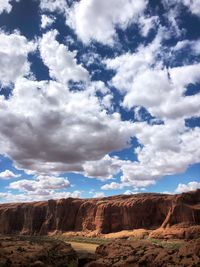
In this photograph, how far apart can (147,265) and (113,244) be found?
9.50 metres

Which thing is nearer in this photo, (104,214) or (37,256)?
(37,256)

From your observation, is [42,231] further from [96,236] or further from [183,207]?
[183,207]

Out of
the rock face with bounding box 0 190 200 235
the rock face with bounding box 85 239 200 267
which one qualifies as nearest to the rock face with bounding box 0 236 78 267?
the rock face with bounding box 85 239 200 267

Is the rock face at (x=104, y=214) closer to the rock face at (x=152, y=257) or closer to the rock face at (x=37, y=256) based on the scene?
the rock face at (x=37, y=256)

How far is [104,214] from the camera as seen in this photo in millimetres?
97000

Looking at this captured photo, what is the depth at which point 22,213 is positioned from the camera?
126m

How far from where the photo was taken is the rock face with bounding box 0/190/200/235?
83812mm

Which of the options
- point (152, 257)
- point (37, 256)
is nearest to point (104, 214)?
point (37, 256)

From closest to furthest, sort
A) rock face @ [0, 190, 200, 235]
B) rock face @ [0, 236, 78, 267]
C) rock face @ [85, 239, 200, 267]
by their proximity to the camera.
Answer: rock face @ [85, 239, 200, 267] < rock face @ [0, 236, 78, 267] < rock face @ [0, 190, 200, 235]

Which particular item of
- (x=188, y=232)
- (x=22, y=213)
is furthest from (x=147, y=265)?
(x=22, y=213)

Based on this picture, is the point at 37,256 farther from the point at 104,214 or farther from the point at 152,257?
the point at 104,214

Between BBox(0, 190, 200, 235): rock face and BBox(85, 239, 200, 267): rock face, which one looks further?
BBox(0, 190, 200, 235): rock face

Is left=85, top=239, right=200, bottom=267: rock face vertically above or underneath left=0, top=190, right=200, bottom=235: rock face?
underneath

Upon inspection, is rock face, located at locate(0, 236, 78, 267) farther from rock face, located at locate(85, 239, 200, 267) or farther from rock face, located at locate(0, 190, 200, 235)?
rock face, located at locate(0, 190, 200, 235)
